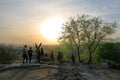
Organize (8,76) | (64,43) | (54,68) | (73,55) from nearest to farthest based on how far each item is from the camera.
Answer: (8,76), (54,68), (73,55), (64,43)

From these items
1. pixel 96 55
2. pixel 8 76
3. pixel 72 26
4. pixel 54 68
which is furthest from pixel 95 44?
pixel 8 76

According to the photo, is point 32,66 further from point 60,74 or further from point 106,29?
point 106,29

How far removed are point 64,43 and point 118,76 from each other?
1331 inches

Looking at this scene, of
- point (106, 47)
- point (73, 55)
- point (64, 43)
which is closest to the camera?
point (73, 55)

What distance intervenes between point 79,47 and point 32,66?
1562 inches

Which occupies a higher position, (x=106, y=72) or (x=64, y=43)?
(x=64, y=43)

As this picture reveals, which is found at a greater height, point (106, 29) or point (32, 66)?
point (106, 29)

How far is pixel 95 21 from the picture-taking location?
232ft

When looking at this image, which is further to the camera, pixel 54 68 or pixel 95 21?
pixel 95 21

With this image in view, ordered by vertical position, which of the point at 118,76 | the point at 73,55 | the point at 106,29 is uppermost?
the point at 106,29

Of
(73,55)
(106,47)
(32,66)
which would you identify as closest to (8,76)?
(32,66)

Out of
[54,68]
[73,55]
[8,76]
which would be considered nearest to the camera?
[8,76]

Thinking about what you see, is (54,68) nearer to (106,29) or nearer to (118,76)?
(118,76)

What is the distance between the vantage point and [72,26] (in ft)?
234
